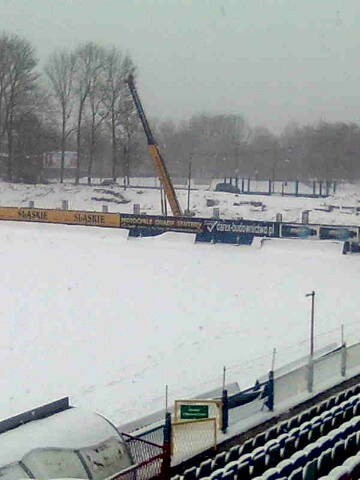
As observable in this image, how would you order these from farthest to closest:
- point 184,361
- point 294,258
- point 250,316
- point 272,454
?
point 294,258
point 250,316
point 184,361
point 272,454

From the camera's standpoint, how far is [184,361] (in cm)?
1652

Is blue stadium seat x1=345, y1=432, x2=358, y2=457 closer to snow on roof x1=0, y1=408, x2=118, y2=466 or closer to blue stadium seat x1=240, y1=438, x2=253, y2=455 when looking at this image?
blue stadium seat x1=240, y1=438, x2=253, y2=455

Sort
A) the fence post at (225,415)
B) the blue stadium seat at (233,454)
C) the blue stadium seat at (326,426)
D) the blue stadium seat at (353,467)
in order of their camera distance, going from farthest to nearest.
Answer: the fence post at (225,415), the blue stadium seat at (326,426), the blue stadium seat at (233,454), the blue stadium seat at (353,467)

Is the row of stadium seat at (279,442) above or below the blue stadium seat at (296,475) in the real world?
below

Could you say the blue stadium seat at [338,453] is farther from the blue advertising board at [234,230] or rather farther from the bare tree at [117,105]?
the bare tree at [117,105]

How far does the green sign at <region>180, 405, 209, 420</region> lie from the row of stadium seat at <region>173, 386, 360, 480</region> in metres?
0.78

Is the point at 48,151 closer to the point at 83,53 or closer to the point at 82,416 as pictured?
the point at 83,53

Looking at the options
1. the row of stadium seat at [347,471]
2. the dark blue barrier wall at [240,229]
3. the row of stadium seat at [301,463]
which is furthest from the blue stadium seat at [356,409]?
the dark blue barrier wall at [240,229]

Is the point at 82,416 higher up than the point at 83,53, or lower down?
lower down

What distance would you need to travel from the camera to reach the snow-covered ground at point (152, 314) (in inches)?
594

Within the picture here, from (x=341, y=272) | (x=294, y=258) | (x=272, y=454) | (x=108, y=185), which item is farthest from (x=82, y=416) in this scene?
(x=108, y=185)

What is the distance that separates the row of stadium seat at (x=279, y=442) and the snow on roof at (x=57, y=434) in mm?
1231

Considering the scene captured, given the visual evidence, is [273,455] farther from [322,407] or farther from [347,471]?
[322,407]

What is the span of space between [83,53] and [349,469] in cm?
6641
